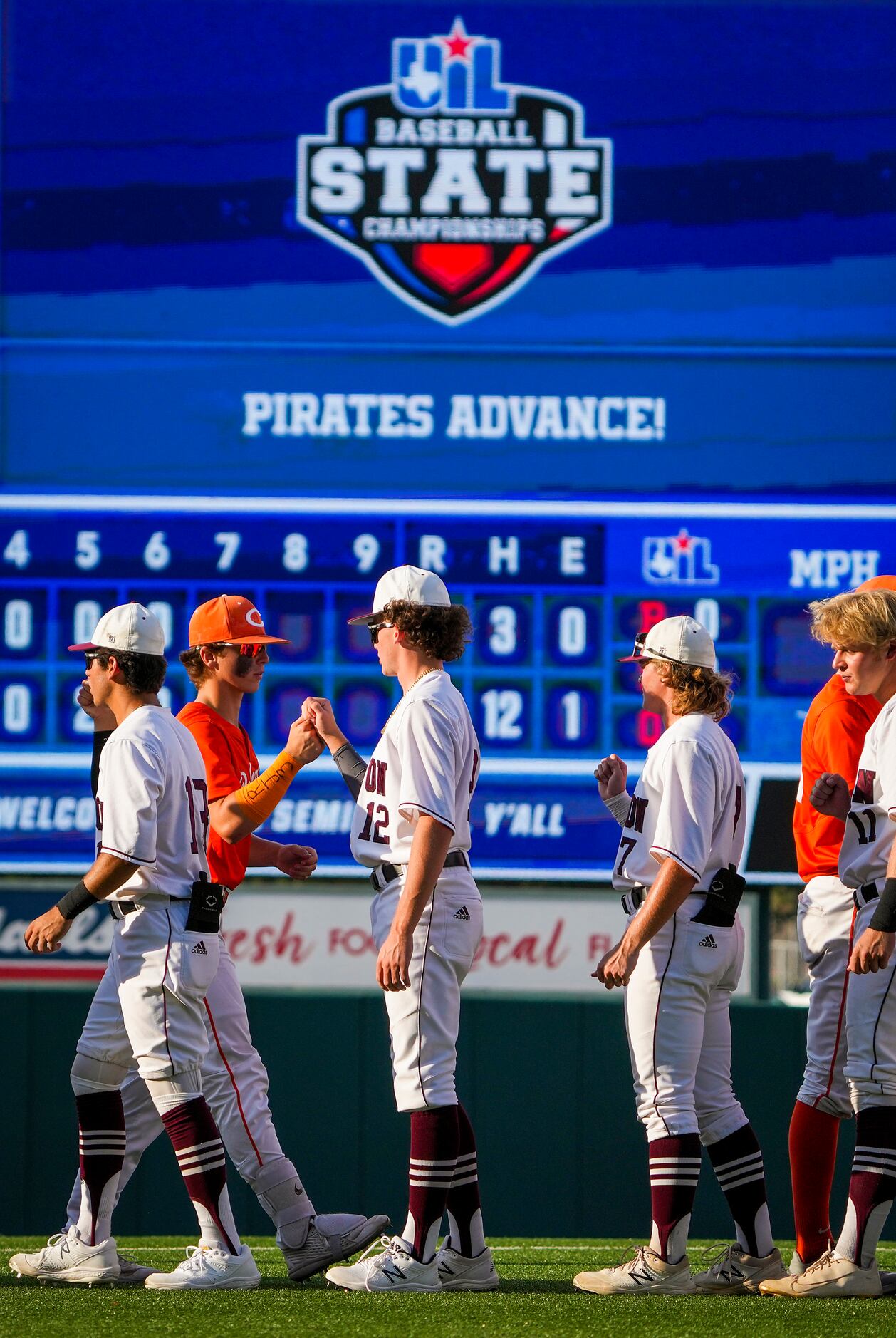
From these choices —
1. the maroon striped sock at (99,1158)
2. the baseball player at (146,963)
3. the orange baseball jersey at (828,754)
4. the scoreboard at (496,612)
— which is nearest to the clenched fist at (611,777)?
the orange baseball jersey at (828,754)

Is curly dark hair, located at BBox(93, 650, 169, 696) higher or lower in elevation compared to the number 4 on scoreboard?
lower

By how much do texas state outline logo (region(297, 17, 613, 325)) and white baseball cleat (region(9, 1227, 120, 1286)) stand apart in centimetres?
391

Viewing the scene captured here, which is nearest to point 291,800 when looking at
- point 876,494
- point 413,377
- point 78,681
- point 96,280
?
point 78,681

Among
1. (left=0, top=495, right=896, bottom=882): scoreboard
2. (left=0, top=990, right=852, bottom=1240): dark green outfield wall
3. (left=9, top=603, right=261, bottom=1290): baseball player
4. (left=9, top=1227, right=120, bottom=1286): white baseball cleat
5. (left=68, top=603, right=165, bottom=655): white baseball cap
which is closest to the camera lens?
(left=9, top=603, right=261, bottom=1290): baseball player

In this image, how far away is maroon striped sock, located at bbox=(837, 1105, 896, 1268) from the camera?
371 cm

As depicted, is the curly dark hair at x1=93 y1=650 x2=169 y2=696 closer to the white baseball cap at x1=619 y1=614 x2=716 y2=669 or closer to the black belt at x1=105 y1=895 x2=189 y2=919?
the black belt at x1=105 y1=895 x2=189 y2=919

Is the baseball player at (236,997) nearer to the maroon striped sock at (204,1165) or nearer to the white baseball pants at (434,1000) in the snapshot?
the maroon striped sock at (204,1165)

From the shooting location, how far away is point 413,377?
672 cm

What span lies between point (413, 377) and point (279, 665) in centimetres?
123

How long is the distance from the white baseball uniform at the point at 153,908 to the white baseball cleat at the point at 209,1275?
0.41 meters

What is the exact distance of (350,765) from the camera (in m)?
4.38

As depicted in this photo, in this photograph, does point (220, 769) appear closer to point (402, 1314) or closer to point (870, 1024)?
point (402, 1314)

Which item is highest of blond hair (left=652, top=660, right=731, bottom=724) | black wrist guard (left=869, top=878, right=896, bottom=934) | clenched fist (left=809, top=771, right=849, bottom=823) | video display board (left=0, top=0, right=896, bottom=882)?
video display board (left=0, top=0, right=896, bottom=882)

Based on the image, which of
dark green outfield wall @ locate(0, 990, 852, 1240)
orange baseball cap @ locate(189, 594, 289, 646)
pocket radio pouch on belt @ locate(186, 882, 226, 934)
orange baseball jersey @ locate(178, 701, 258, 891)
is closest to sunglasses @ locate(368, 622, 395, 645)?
orange baseball cap @ locate(189, 594, 289, 646)
